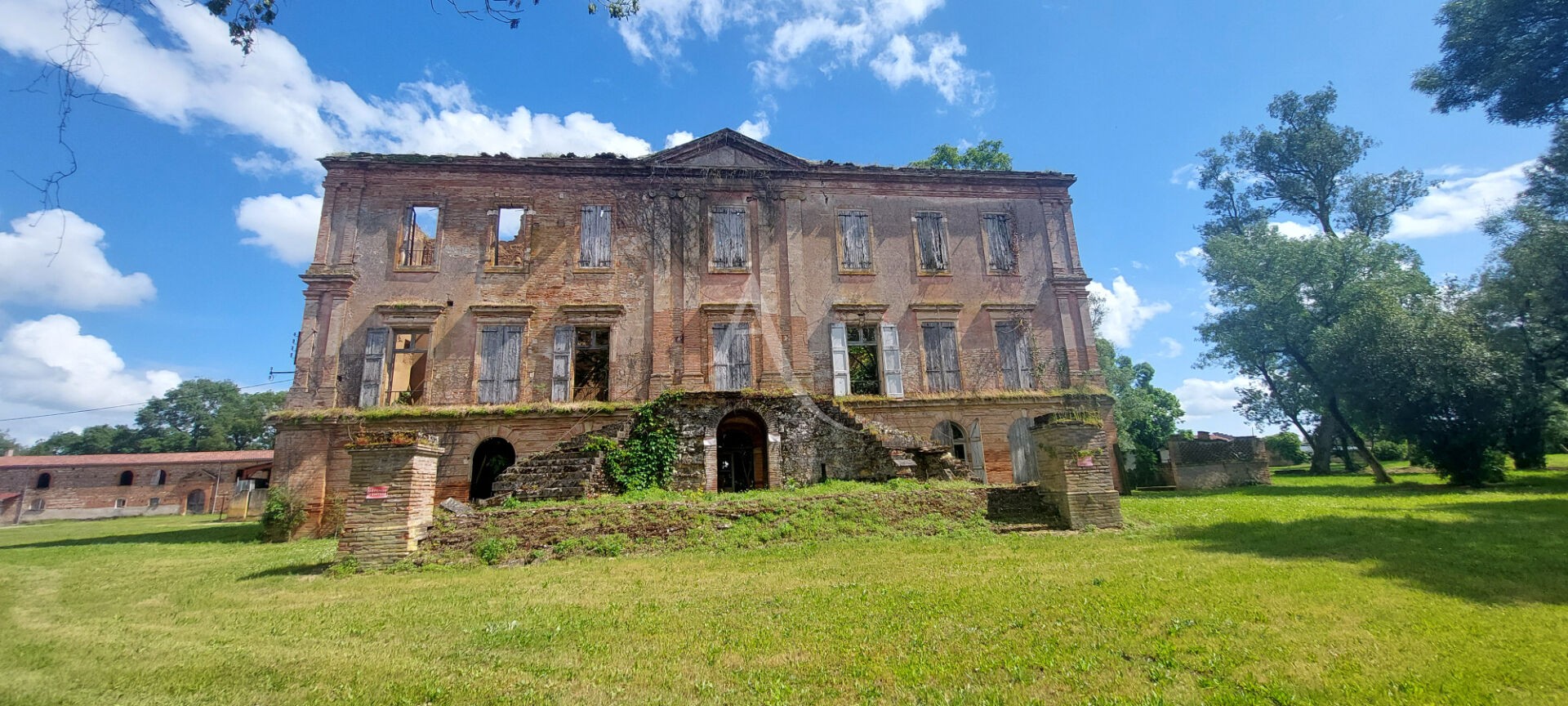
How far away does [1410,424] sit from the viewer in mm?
17641

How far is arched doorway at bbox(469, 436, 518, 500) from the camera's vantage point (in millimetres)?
16828

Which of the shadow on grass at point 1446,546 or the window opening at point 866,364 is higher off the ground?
the window opening at point 866,364

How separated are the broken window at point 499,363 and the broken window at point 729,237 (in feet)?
19.9

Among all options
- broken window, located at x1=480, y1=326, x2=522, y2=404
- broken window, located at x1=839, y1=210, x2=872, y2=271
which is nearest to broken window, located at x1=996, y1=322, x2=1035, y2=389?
broken window, located at x1=839, y1=210, x2=872, y2=271

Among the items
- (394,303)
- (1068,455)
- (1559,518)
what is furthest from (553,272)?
(1559,518)

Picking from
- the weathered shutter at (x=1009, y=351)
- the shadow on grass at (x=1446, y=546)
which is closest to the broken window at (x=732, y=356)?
the weathered shutter at (x=1009, y=351)

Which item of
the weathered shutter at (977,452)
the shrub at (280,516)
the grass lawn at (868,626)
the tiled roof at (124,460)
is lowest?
the grass lawn at (868,626)

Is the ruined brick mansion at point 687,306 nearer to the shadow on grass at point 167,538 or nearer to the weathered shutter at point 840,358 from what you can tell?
the weathered shutter at point 840,358

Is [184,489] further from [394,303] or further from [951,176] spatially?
[951,176]

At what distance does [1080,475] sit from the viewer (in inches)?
402

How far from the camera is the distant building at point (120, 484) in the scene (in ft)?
115

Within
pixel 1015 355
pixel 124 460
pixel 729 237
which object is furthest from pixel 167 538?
pixel 124 460

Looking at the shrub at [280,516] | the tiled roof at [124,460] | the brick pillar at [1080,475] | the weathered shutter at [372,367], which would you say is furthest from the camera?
the tiled roof at [124,460]

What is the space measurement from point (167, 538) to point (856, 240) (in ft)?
64.7
